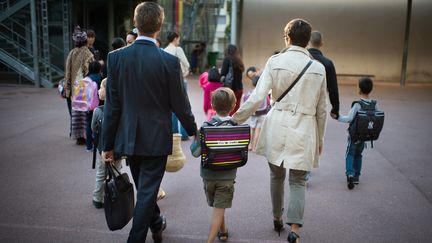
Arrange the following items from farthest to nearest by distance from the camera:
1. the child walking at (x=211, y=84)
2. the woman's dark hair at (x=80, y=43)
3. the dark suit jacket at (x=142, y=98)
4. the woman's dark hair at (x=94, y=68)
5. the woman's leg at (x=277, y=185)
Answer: the child walking at (x=211, y=84)
the woman's dark hair at (x=80, y=43)
the woman's dark hair at (x=94, y=68)
the woman's leg at (x=277, y=185)
the dark suit jacket at (x=142, y=98)

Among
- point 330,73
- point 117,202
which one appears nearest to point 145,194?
point 117,202

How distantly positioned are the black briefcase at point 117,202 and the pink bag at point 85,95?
246 cm

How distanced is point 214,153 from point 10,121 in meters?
6.67

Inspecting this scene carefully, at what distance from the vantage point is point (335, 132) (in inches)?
331

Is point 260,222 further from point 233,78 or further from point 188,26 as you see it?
point 188,26

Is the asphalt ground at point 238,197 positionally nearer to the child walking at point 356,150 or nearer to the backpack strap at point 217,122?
the child walking at point 356,150

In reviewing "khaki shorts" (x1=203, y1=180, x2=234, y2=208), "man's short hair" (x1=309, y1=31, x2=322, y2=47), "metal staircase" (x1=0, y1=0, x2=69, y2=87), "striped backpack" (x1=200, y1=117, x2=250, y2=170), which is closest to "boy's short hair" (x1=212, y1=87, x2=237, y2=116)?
"striped backpack" (x1=200, y1=117, x2=250, y2=170)

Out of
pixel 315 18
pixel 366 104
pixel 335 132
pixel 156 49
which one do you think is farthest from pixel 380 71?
pixel 156 49

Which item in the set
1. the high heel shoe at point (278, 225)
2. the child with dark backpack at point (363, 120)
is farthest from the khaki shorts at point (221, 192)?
the child with dark backpack at point (363, 120)

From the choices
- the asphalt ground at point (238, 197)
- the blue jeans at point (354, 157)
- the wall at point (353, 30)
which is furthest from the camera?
the wall at point (353, 30)

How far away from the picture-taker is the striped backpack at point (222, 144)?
3.23 metres

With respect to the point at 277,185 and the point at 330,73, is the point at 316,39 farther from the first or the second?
the point at 277,185

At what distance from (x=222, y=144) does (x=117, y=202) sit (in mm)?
899

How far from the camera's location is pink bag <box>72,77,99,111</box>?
18.2ft
